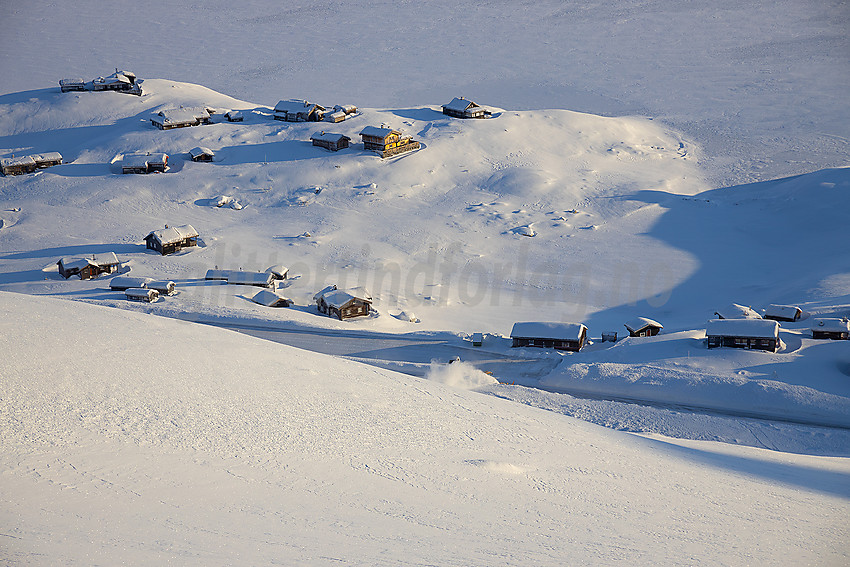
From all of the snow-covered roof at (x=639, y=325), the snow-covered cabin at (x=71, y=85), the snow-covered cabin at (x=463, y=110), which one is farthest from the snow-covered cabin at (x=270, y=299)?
the snow-covered cabin at (x=71, y=85)

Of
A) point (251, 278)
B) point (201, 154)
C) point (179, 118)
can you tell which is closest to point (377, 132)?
point (201, 154)

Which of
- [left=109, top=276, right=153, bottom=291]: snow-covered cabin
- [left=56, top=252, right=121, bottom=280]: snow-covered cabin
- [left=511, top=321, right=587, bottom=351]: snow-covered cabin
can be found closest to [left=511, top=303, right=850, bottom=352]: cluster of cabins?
[left=511, top=321, right=587, bottom=351]: snow-covered cabin

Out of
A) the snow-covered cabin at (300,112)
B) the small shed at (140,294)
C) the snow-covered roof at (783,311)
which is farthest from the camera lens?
the snow-covered cabin at (300,112)

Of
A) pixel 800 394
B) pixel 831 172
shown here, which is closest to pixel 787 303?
pixel 800 394

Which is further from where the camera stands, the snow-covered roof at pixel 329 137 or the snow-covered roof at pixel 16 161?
the snow-covered roof at pixel 329 137

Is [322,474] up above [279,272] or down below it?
below

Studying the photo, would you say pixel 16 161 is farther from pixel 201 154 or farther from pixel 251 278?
pixel 251 278

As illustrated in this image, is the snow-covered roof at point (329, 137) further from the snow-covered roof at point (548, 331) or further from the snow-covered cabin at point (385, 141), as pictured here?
the snow-covered roof at point (548, 331)
